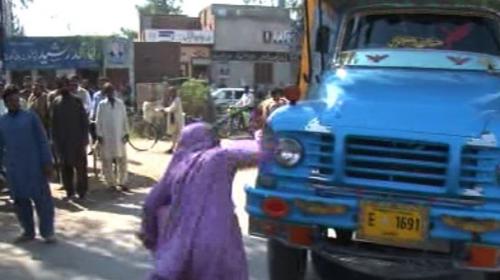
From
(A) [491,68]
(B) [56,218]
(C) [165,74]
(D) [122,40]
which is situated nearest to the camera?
(A) [491,68]

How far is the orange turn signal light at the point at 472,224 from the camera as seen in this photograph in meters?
5.18

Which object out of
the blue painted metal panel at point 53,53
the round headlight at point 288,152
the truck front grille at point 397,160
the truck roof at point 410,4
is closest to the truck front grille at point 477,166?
the truck front grille at point 397,160

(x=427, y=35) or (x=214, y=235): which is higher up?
(x=427, y=35)

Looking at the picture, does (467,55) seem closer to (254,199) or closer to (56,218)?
(254,199)

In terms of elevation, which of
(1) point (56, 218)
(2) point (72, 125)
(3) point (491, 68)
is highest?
(3) point (491, 68)

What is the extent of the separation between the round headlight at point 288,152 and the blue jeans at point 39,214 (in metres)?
3.29

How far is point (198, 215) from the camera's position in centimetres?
375

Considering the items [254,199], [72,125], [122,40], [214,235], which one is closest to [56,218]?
[72,125]

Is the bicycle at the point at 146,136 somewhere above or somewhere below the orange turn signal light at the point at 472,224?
below

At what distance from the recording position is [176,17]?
2178 inches

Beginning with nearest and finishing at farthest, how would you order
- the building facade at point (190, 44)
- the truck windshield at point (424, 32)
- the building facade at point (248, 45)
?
the truck windshield at point (424, 32) < the building facade at point (190, 44) < the building facade at point (248, 45)

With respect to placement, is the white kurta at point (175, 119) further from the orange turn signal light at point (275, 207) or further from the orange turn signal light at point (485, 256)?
the orange turn signal light at point (485, 256)

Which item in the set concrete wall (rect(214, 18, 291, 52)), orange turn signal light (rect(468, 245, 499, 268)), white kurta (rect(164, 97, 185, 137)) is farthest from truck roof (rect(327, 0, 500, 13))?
concrete wall (rect(214, 18, 291, 52))

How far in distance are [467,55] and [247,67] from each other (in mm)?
44132
